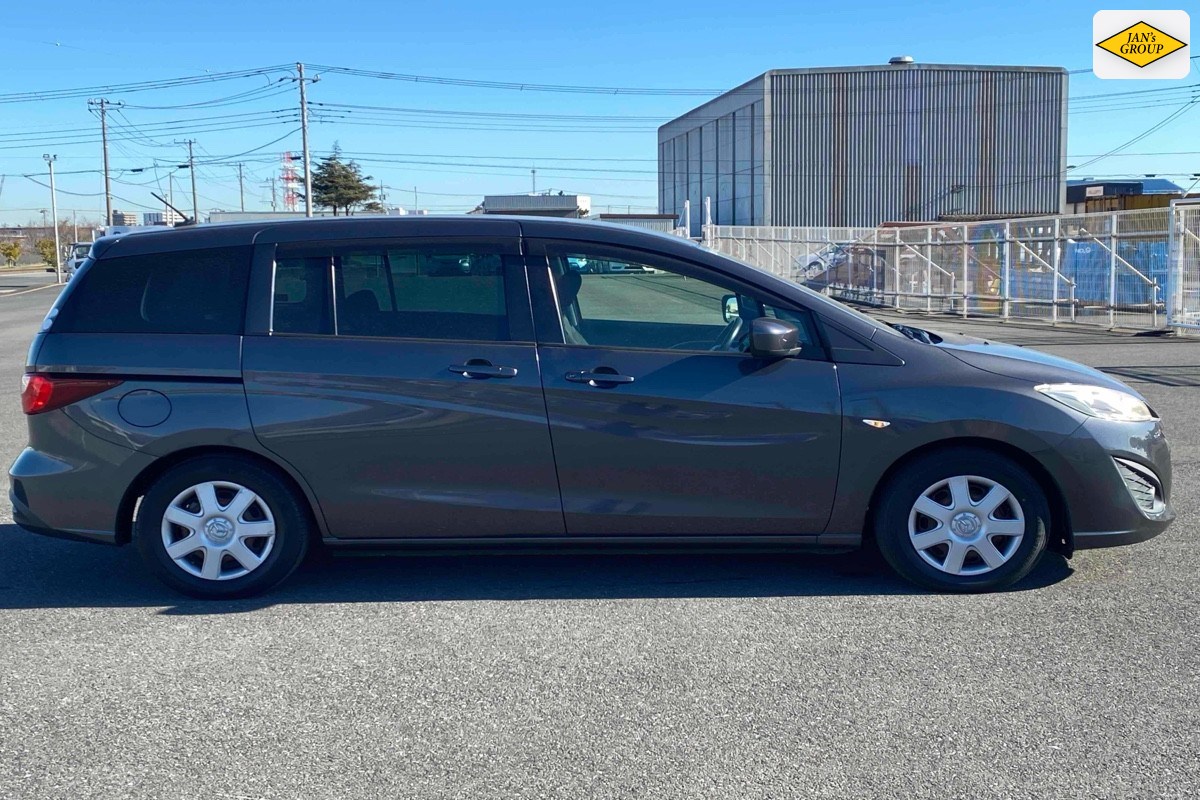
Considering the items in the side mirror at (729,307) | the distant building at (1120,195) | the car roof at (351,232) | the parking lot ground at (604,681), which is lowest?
the parking lot ground at (604,681)

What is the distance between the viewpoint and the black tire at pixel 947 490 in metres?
5.22

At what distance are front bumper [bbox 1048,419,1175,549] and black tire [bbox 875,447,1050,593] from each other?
139 millimetres

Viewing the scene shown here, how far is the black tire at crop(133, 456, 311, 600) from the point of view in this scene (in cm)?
531

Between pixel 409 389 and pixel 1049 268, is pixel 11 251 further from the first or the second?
pixel 409 389

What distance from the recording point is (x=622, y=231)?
552cm

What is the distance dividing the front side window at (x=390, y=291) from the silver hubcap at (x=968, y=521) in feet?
6.75

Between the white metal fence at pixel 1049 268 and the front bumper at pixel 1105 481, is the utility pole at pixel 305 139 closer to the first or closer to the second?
the white metal fence at pixel 1049 268

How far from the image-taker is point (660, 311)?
5512 mm

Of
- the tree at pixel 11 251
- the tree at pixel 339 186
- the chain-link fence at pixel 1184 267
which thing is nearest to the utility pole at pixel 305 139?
the tree at pixel 339 186

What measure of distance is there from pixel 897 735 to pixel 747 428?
5.50 ft

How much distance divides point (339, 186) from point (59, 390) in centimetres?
5333

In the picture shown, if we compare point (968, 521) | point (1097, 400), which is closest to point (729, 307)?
point (968, 521)

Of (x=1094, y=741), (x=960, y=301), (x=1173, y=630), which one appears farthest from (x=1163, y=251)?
(x=1094, y=741)

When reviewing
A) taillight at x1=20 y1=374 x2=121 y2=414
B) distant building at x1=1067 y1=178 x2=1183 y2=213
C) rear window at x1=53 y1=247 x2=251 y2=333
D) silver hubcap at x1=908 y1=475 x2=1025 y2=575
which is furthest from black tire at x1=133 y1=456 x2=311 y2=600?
distant building at x1=1067 y1=178 x2=1183 y2=213
